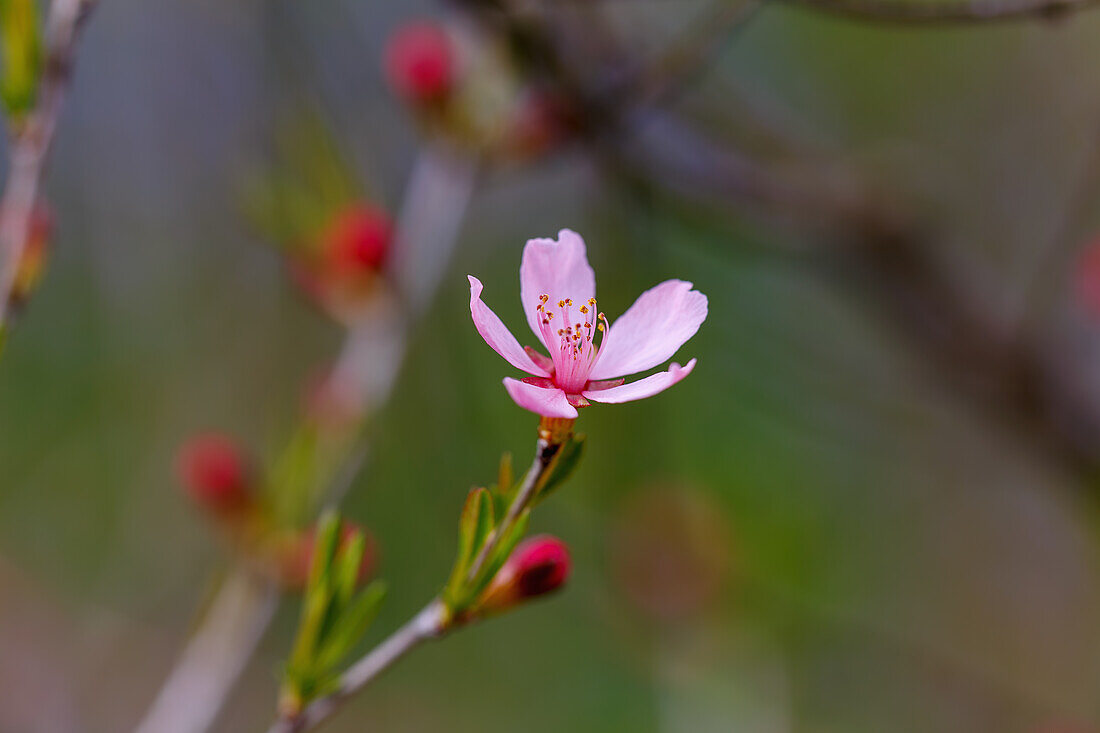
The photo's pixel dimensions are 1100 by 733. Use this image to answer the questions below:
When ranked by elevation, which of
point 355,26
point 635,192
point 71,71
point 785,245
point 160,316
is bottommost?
point 160,316

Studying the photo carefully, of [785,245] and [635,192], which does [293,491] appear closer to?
[635,192]

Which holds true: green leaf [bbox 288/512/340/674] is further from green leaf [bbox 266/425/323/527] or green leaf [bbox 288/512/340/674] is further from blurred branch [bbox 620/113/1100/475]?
blurred branch [bbox 620/113/1100/475]

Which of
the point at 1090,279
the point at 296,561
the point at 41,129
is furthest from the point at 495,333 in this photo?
the point at 1090,279

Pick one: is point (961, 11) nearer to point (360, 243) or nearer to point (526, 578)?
point (526, 578)

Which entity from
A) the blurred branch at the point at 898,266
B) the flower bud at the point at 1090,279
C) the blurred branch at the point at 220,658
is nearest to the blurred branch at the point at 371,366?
the blurred branch at the point at 220,658

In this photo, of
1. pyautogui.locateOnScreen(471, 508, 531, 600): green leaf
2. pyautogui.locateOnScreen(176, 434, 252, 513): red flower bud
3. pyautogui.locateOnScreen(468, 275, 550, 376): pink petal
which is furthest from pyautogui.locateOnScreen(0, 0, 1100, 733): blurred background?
pyautogui.locateOnScreen(471, 508, 531, 600): green leaf

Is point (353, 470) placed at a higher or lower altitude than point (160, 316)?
higher

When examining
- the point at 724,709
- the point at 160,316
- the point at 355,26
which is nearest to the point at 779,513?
the point at 724,709

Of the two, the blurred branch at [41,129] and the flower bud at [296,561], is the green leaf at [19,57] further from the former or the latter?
the flower bud at [296,561]
